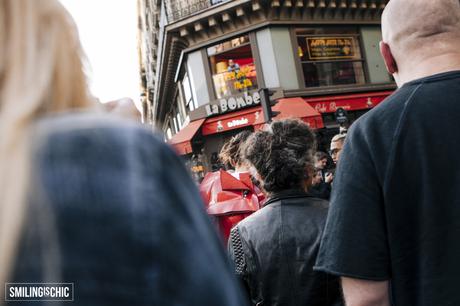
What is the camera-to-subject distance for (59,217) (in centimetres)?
57

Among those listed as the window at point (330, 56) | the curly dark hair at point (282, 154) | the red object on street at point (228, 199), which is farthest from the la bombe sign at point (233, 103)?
the curly dark hair at point (282, 154)

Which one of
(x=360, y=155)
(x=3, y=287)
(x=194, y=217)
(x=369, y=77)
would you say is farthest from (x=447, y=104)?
(x=369, y=77)

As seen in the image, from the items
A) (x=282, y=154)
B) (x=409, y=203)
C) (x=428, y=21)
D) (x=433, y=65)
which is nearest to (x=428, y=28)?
(x=428, y=21)

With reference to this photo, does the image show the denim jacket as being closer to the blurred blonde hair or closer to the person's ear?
the blurred blonde hair

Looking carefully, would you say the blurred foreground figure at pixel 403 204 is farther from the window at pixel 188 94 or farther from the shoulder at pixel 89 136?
the window at pixel 188 94

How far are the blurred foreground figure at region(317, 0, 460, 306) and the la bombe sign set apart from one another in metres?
13.3

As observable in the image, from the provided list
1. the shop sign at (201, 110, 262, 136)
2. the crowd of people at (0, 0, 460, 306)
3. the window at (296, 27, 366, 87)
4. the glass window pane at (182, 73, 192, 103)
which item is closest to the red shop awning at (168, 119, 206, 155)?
the shop sign at (201, 110, 262, 136)

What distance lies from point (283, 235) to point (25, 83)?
1798mm

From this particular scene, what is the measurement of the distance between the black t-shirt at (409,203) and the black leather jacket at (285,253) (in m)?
0.63

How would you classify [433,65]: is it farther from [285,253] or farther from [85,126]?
[85,126]

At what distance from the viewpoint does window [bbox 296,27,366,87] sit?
51.9 ft

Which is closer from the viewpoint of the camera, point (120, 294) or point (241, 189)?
point (120, 294)

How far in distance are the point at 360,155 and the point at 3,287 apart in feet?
4.17

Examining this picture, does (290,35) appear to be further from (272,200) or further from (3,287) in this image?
(3,287)
